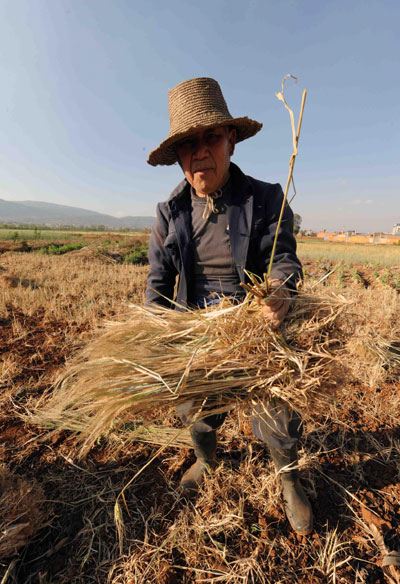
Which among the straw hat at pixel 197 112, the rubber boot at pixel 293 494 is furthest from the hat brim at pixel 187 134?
the rubber boot at pixel 293 494

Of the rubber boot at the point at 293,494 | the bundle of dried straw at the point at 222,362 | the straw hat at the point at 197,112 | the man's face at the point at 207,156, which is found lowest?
the rubber boot at the point at 293,494

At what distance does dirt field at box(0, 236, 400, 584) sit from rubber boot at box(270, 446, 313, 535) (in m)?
0.05

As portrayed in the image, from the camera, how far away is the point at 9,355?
269 centimetres

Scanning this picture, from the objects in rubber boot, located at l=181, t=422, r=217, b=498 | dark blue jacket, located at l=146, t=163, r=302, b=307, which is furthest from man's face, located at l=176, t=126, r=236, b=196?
rubber boot, located at l=181, t=422, r=217, b=498

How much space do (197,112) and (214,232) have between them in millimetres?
613

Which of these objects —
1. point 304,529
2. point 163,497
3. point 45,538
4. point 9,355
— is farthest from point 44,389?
point 304,529

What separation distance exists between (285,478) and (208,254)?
1.26 m

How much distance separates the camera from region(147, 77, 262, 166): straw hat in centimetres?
134

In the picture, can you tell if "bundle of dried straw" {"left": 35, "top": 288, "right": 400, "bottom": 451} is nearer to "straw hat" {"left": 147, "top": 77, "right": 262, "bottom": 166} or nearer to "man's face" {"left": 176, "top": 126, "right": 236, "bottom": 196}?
"man's face" {"left": 176, "top": 126, "right": 236, "bottom": 196}

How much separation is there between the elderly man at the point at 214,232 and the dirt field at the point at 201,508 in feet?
0.44

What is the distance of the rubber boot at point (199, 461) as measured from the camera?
1.49 metres

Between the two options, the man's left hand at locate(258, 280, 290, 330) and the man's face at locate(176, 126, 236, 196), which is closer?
the man's left hand at locate(258, 280, 290, 330)

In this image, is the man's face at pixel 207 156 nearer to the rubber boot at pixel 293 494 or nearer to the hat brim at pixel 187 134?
the hat brim at pixel 187 134

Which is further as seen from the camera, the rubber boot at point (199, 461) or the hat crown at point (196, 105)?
the rubber boot at point (199, 461)
